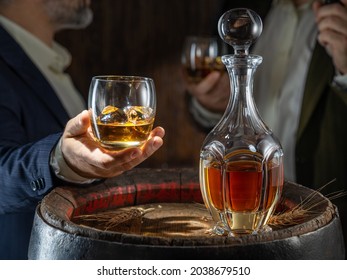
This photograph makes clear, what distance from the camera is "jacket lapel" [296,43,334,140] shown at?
2.26 metres

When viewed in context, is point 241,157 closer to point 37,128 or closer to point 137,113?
point 137,113

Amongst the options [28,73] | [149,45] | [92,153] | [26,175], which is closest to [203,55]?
[28,73]

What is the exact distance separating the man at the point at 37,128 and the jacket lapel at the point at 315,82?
35.3 inches

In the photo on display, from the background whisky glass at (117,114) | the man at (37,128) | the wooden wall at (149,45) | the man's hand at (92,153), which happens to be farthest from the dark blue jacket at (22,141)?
the wooden wall at (149,45)

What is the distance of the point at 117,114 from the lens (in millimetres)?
1174

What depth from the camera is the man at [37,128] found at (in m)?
1.23

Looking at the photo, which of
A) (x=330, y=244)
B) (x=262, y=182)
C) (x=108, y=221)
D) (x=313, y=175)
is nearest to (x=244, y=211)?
(x=262, y=182)

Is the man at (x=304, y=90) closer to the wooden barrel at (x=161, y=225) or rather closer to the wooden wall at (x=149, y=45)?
the wooden barrel at (x=161, y=225)

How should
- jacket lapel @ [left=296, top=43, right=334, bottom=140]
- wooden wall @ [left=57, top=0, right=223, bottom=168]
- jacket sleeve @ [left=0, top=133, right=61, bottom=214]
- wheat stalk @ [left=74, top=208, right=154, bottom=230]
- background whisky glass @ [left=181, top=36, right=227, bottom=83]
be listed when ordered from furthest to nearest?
wooden wall @ [left=57, top=0, right=223, bottom=168], jacket lapel @ [left=296, top=43, right=334, bottom=140], background whisky glass @ [left=181, top=36, right=227, bottom=83], jacket sleeve @ [left=0, top=133, right=61, bottom=214], wheat stalk @ [left=74, top=208, right=154, bottom=230]

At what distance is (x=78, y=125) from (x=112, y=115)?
80 millimetres

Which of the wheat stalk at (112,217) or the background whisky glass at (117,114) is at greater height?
the background whisky glass at (117,114)

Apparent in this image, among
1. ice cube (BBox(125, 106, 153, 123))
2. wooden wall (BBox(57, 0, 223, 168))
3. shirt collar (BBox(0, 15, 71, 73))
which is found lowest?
wooden wall (BBox(57, 0, 223, 168))

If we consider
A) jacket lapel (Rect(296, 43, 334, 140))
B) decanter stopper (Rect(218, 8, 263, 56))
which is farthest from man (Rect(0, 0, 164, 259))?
jacket lapel (Rect(296, 43, 334, 140))

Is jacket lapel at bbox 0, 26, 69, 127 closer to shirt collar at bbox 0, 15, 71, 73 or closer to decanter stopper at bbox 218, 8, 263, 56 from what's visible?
shirt collar at bbox 0, 15, 71, 73
